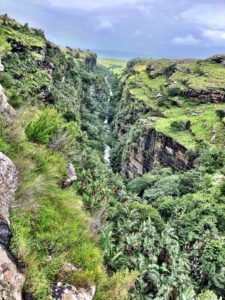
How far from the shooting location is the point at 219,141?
53406 millimetres

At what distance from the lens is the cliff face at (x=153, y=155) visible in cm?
5294

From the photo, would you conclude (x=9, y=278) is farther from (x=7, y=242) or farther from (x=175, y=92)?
(x=175, y=92)

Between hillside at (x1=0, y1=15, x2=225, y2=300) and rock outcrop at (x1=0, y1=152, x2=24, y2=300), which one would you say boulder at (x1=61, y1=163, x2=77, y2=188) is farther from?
rock outcrop at (x1=0, y1=152, x2=24, y2=300)

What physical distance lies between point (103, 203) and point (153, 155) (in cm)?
3089

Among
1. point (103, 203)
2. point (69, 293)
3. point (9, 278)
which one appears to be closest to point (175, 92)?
point (103, 203)

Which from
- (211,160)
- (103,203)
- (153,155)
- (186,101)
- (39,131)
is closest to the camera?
(39,131)

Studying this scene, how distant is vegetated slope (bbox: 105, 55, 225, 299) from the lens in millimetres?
24562

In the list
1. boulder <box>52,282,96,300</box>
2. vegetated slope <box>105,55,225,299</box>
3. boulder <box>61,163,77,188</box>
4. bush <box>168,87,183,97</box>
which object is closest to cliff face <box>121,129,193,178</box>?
vegetated slope <box>105,55,225,299</box>

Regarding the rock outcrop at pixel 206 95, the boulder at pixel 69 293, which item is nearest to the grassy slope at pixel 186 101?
the rock outcrop at pixel 206 95

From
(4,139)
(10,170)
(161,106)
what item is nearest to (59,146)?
(4,139)

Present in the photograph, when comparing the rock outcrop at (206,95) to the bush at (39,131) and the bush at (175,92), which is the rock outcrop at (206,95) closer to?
the bush at (175,92)

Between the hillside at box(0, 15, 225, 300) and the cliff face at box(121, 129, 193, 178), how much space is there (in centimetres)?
19

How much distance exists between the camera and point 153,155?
60125 mm

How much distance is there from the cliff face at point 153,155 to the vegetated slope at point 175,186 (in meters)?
0.15
